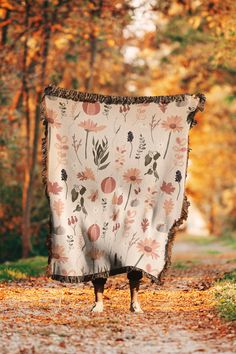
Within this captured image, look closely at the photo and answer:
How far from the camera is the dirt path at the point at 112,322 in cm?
802

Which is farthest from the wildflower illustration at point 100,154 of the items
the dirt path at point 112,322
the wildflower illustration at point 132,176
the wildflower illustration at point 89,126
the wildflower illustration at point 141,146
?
the dirt path at point 112,322

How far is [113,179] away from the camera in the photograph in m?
9.90

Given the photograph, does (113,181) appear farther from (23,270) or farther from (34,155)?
(34,155)

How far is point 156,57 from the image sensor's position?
101ft

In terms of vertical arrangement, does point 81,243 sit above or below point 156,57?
below

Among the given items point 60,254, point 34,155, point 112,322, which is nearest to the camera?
point 112,322

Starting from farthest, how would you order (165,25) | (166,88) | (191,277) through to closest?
(166,88), (165,25), (191,277)

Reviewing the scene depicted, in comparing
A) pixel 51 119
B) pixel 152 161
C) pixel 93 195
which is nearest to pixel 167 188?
pixel 152 161

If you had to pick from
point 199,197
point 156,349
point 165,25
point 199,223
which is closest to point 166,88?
point 165,25

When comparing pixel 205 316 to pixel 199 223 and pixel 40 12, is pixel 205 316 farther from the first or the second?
pixel 199 223

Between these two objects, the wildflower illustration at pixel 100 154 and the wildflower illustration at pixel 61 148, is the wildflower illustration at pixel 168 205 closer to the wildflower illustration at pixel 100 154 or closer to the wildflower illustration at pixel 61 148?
the wildflower illustration at pixel 100 154

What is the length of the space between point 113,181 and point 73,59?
49.1 ft

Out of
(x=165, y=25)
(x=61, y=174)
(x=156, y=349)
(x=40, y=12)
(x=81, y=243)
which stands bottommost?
(x=156, y=349)

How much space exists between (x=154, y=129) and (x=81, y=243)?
1604mm
